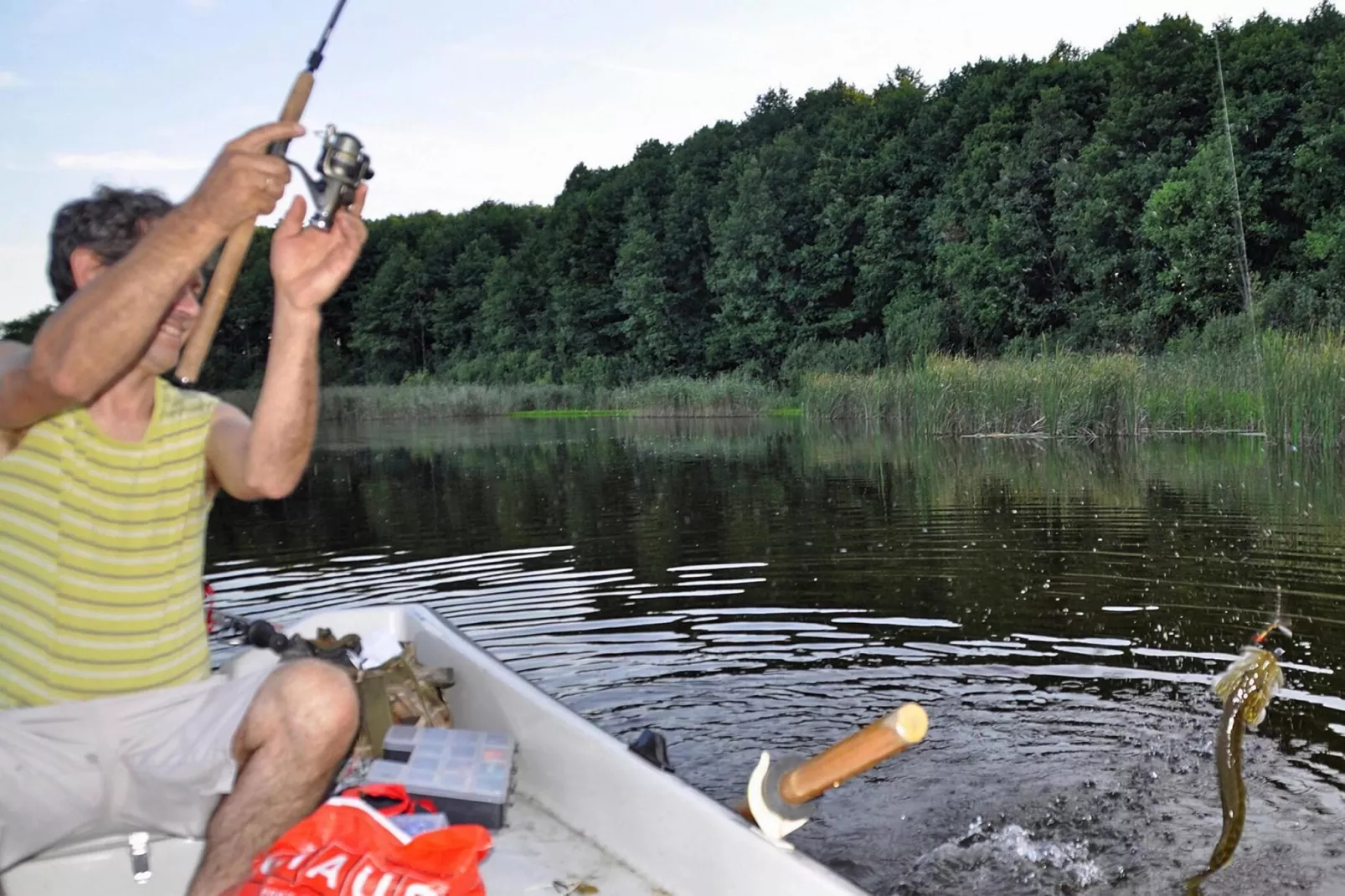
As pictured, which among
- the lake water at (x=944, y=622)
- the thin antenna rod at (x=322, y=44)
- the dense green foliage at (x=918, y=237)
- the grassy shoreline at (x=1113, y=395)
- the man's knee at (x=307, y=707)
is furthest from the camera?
the dense green foliage at (x=918, y=237)

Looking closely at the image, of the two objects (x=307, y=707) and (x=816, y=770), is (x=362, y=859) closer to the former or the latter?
(x=307, y=707)

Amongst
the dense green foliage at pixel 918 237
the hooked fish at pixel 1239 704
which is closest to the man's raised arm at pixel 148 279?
the hooked fish at pixel 1239 704

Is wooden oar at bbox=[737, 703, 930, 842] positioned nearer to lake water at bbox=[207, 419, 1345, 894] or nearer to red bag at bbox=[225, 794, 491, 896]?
red bag at bbox=[225, 794, 491, 896]

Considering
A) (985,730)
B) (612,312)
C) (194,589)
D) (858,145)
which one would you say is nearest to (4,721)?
(194,589)

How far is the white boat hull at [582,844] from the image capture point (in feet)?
7.44

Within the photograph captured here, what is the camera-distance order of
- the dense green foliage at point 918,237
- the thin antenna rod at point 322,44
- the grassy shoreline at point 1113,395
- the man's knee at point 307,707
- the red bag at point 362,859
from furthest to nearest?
the dense green foliage at point 918,237 < the grassy shoreline at point 1113,395 < the thin antenna rod at point 322,44 < the man's knee at point 307,707 < the red bag at point 362,859

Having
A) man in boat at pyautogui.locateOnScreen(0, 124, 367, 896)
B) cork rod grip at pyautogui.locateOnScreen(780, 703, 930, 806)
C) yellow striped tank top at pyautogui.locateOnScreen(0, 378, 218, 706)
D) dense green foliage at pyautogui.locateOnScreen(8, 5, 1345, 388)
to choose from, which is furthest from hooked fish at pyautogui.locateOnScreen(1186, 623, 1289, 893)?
dense green foliage at pyautogui.locateOnScreen(8, 5, 1345, 388)

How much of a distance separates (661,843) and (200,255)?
1.53 metres

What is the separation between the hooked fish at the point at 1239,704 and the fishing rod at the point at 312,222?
205 cm

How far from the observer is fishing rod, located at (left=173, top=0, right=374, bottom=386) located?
7.06 feet

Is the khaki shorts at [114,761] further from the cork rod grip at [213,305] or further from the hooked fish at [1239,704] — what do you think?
the hooked fish at [1239,704]

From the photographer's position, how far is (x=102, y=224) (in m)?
2.40

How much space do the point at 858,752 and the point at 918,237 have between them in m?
41.6

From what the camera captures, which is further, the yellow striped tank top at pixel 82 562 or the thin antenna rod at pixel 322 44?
the thin antenna rod at pixel 322 44
